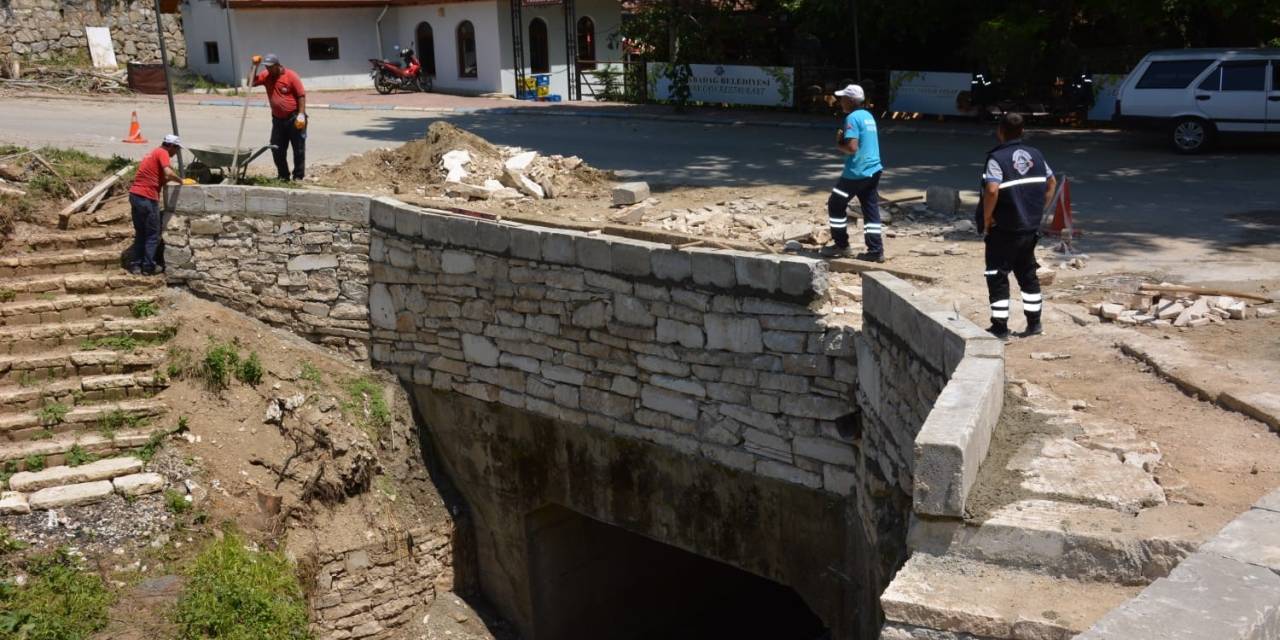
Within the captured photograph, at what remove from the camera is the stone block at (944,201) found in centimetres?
1264

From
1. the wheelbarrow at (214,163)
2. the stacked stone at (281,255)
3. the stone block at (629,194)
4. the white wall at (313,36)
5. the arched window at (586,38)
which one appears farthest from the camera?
the arched window at (586,38)

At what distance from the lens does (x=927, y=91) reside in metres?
22.5

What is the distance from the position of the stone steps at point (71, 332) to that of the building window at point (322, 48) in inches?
841

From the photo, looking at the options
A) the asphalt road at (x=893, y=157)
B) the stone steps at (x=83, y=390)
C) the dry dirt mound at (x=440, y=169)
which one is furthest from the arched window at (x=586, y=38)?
the stone steps at (x=83, y=390)

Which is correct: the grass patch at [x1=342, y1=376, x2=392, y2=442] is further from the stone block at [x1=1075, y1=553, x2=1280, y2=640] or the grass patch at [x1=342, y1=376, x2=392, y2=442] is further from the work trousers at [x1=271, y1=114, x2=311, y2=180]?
the stone block at [x1=1075, y1=553, x2=1280, y2=640]

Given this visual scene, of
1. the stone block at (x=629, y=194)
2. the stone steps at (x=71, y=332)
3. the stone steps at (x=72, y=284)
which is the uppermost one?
the stone block at (x=629, y=194)

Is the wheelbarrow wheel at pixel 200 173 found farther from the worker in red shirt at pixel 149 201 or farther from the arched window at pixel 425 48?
the arched window at pixel 425 48

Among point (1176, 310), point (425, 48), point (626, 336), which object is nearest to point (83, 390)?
point (626, 336)

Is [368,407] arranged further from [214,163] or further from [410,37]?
[410,37]

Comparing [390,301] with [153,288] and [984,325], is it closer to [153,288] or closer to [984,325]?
[153,288]

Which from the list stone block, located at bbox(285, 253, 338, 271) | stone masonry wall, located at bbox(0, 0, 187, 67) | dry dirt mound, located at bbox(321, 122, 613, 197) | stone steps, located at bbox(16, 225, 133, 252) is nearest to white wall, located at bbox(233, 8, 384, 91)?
stone masonry wall, located at bbox(0, 0, 187, 67)

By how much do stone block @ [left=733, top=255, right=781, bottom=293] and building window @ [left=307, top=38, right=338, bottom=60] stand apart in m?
26.1

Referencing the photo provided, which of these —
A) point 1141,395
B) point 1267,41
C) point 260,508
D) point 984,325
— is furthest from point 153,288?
point 1267,41

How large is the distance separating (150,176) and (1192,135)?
14031 mm
